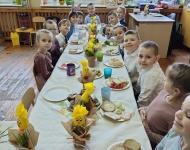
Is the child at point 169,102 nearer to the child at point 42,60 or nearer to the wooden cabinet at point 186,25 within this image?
the child at point 42,60

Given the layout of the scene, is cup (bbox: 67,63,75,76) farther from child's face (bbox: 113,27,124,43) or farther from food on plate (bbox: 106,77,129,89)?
child's face (bbox: 113,27,124,43)

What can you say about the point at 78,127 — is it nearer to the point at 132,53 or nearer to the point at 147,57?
the point at 147,57

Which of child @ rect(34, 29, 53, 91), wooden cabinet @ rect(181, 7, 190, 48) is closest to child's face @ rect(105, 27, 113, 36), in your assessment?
child @ rect(34, 29, 53, 91)

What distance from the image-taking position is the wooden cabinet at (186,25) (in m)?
4.39

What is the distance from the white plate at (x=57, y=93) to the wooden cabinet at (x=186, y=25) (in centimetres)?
398

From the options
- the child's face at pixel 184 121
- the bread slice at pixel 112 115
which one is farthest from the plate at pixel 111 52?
the child's face at pixel 184 121

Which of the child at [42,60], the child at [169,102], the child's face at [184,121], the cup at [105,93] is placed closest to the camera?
the child's face at [184,121]

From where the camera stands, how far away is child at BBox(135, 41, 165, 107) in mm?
1540

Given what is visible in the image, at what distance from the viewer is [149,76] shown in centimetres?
155

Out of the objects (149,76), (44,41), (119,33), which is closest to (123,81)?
(149,76)

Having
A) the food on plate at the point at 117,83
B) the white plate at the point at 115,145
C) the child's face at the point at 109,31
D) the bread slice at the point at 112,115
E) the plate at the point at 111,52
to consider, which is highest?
the child's face at the point at 109,31

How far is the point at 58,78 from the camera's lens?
1604 mm

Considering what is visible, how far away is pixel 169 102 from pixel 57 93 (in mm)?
785

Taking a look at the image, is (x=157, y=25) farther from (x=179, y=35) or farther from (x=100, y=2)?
(x=100, y=2)
